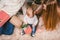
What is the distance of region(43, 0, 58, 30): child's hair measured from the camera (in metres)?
1.04

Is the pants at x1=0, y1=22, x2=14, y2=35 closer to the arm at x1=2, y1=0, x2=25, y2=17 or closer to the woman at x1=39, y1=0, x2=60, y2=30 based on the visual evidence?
the arm at x1=2, y1=0, x2=25, y2=17

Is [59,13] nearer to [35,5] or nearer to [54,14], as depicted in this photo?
[54,14]

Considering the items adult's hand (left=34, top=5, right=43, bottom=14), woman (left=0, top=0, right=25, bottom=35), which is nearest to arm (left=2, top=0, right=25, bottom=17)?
woman (left=0, top=0, right=25, bottom=35)

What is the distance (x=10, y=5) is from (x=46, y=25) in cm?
31

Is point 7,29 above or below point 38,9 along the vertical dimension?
below

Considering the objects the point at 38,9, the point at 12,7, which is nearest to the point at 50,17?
the point at 38,9

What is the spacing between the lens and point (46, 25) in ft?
3.46

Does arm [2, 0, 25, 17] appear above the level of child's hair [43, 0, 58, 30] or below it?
above

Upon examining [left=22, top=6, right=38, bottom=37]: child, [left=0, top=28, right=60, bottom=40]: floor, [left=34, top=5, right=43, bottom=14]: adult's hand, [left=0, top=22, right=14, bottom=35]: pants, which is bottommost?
[left=0, top=28, right=60, bottom=40]: floor

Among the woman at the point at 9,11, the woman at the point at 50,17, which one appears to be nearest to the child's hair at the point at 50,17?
the woman at the point at 50,17

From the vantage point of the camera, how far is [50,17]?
1.05m

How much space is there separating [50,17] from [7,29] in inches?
13.0

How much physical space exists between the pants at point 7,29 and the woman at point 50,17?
0.72 feet

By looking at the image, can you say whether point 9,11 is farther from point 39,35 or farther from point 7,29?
point 39,35
